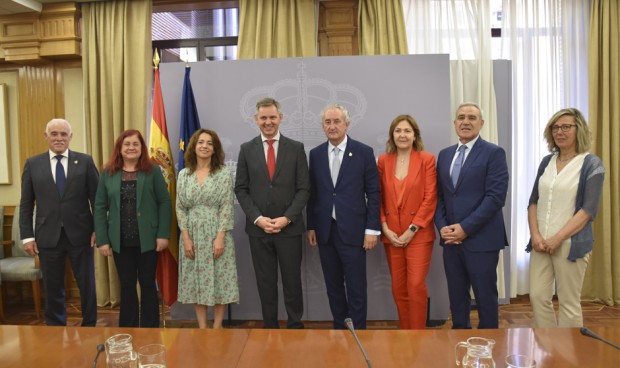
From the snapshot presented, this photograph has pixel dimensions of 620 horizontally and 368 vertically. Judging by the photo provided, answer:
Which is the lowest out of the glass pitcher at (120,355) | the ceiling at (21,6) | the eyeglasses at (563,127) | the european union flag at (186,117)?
the glass pitcher at (120,355)

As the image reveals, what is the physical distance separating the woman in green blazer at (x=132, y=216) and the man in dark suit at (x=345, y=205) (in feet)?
3.68

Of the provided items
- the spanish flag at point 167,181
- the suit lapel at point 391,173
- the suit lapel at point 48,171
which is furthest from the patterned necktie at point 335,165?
Result: the suit lapel at point 48,171

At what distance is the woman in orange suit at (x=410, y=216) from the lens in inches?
118

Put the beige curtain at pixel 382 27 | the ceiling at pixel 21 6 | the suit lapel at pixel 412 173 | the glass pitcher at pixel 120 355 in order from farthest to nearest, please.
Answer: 1. the beige curtain at pixel 382 27
2. the ceiling at pixel 21 6
3. the suit lapel at pixel 412 173
4. the glass pitcher at pixel 120 355

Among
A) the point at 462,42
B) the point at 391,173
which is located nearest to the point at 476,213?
the point at 391,173

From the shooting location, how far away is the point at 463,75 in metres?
4.31

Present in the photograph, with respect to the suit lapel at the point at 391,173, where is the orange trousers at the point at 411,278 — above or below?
below

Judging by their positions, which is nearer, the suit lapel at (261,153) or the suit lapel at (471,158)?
the suit lapel at (471,158)

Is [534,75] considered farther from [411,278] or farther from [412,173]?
[411,278]

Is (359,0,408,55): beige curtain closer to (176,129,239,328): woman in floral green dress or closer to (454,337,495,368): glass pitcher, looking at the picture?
(176,129,239,328): woman in floral green dress

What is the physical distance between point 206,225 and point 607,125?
148 inches

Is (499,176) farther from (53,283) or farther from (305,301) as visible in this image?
(53,283)

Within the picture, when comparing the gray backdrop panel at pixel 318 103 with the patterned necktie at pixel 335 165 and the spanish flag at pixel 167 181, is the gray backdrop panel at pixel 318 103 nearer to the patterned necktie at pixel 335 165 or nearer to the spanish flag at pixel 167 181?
the spanish flag at pixel 167 181

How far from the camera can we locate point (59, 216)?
320 cm
